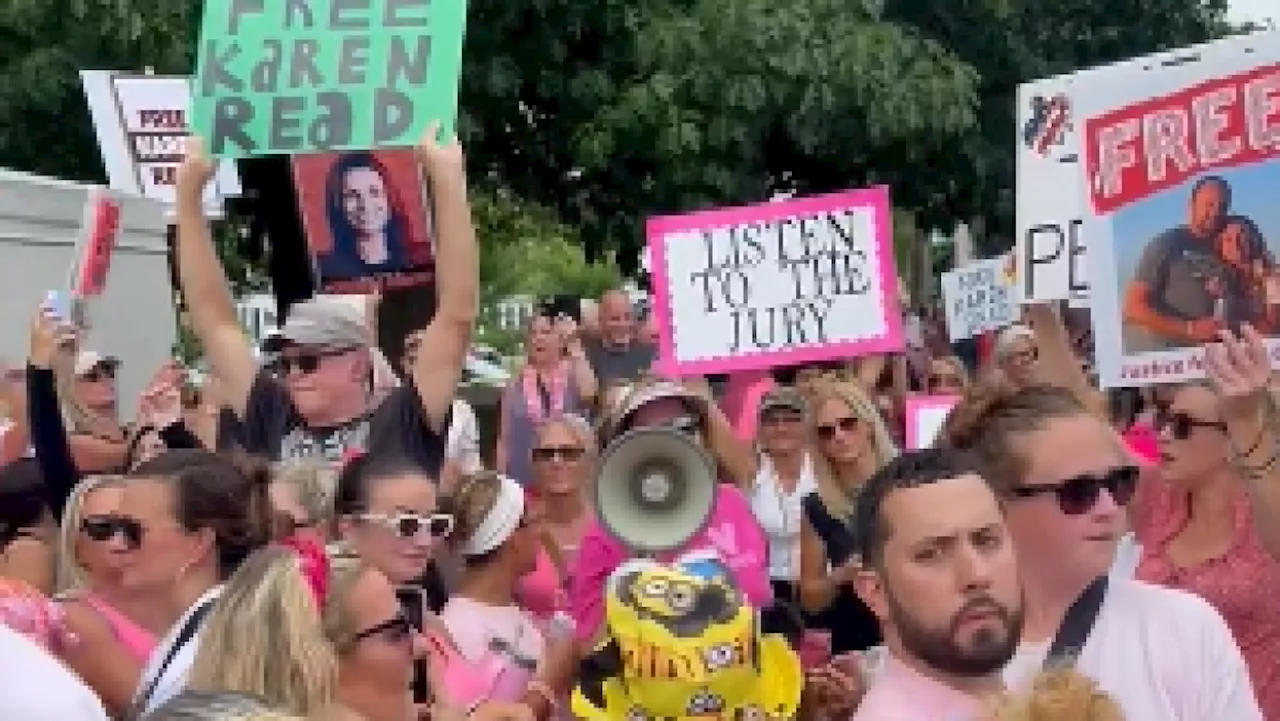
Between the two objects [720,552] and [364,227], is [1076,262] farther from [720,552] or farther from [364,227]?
[364,227]

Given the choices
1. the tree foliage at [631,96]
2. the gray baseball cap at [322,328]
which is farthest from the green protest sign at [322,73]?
the tree foliage at [631,96]

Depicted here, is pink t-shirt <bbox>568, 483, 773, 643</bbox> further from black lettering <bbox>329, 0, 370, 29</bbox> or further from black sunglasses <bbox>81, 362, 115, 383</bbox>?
black sunglasses <bbox>81, 362, 115, 383</bbox>

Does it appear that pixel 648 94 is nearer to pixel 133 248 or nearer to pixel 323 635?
pixel 133 248

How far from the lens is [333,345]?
5.51 metres

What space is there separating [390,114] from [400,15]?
369 mm

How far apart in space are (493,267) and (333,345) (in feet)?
122

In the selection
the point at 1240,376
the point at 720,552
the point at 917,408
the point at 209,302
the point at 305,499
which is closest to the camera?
the point at 1240,376

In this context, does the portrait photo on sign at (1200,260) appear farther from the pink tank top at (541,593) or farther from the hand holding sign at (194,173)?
the hand holding sign at (194,173)

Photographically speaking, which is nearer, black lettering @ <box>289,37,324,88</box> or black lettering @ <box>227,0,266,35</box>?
black lettering @ <box>289,37,324,88</box>

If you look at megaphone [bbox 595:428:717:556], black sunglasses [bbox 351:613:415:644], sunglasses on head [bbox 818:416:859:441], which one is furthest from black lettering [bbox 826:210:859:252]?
black sunglasses [bbox 351:613:415:644]

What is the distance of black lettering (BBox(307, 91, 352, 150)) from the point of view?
6496 mm

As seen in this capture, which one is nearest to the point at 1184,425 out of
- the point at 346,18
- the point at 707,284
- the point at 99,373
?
the point at 346,18

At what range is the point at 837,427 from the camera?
23.5ft

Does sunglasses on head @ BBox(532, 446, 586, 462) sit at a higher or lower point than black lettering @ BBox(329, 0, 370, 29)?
lower
